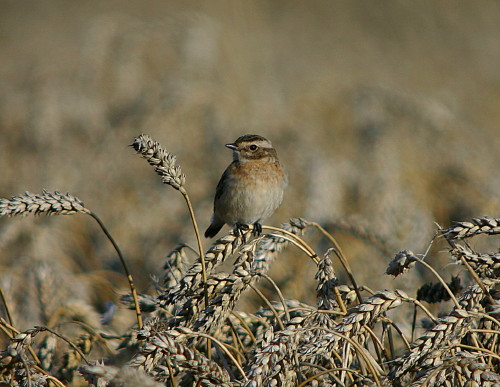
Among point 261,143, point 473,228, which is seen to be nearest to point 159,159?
point 473,228

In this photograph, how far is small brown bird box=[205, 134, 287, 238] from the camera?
4.57 m

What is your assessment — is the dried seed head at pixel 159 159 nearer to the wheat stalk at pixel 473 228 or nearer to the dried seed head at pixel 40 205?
the dried seed head at pixel 40 205

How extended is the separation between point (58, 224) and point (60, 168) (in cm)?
243

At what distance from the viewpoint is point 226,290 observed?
8.29 ft

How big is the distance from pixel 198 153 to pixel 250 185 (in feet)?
15.1

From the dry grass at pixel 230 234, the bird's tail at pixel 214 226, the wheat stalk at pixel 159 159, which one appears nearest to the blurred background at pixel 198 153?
the dry grass at pixel 230 234

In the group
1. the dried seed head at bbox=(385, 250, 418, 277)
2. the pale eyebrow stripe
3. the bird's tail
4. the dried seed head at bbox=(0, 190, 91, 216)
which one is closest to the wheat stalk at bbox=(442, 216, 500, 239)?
the dried seed head at bbox=(385, 250, 418, 277)

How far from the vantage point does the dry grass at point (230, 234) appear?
94.1 inches

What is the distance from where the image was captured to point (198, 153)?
29.8 feet

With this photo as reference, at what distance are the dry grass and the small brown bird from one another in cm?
51

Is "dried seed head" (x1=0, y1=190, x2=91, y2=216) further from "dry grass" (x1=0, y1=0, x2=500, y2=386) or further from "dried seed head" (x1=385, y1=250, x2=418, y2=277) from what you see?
"dried seed head" (x1=385, y1=250, x2=418, y2=277)

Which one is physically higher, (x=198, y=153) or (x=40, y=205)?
(x=40, y=205)

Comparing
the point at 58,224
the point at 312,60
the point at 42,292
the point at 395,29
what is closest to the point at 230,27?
the point at 312,60

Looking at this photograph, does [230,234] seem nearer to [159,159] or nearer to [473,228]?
[159,159]
